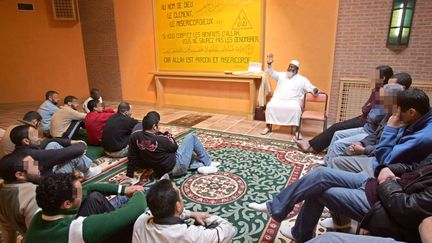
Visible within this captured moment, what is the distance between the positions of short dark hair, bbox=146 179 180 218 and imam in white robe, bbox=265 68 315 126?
3118 millimetres

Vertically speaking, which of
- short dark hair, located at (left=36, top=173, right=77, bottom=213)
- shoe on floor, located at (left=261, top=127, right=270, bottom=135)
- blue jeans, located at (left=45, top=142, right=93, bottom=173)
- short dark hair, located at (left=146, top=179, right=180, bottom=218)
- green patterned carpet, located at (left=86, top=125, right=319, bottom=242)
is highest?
short dark hair, located at (left=36, top=173, right=77, bottom=213)

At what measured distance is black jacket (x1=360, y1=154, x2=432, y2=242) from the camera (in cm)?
123

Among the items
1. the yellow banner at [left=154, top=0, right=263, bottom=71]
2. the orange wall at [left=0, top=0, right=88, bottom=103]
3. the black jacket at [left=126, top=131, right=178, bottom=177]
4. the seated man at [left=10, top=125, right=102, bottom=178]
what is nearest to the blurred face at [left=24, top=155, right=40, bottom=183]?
the seated man at [left=10, top=125, right=102, bottom=178]

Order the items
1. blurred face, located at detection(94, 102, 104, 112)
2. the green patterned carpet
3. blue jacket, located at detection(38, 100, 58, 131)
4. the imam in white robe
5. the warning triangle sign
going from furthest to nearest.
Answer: the warning triangle sign
the imam in white robe
blue jacket, located at detection(38, 100, 58, 131)
blurred face, located at detection(94, 102, 104, 112)
the green patterned carpet

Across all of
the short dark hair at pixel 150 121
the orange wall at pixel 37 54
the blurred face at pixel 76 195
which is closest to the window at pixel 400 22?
the short dark hair at pixel 150 121

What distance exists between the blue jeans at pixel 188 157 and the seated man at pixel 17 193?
1.43m

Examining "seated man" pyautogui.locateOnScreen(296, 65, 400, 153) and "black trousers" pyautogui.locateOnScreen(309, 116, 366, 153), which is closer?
"seated man" pyautogui.locateOnScreen(296, 65, 400, 153)

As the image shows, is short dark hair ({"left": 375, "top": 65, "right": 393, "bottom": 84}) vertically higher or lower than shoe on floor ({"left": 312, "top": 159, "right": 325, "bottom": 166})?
higher

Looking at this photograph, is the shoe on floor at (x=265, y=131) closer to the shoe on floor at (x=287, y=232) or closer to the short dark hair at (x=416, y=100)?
the shoe on floor at (x=287, y=232)

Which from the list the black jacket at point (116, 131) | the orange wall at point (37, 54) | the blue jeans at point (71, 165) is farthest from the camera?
the orange wall at point (37, 54)

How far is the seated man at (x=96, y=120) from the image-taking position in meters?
3.64

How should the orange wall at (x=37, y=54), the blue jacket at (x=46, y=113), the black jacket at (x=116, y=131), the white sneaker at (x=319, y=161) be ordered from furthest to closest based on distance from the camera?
the orange wall at (x=37, y=54) → the blue jacket at (x=46, y=113) → the black jacket at (x=116, y=131) → the white sneaker at (x=319, y=161)

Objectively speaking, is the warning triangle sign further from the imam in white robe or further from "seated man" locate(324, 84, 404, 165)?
"seated man" locate(324, 84, 404, 165)

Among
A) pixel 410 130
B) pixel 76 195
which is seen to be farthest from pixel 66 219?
pixel 410 130
